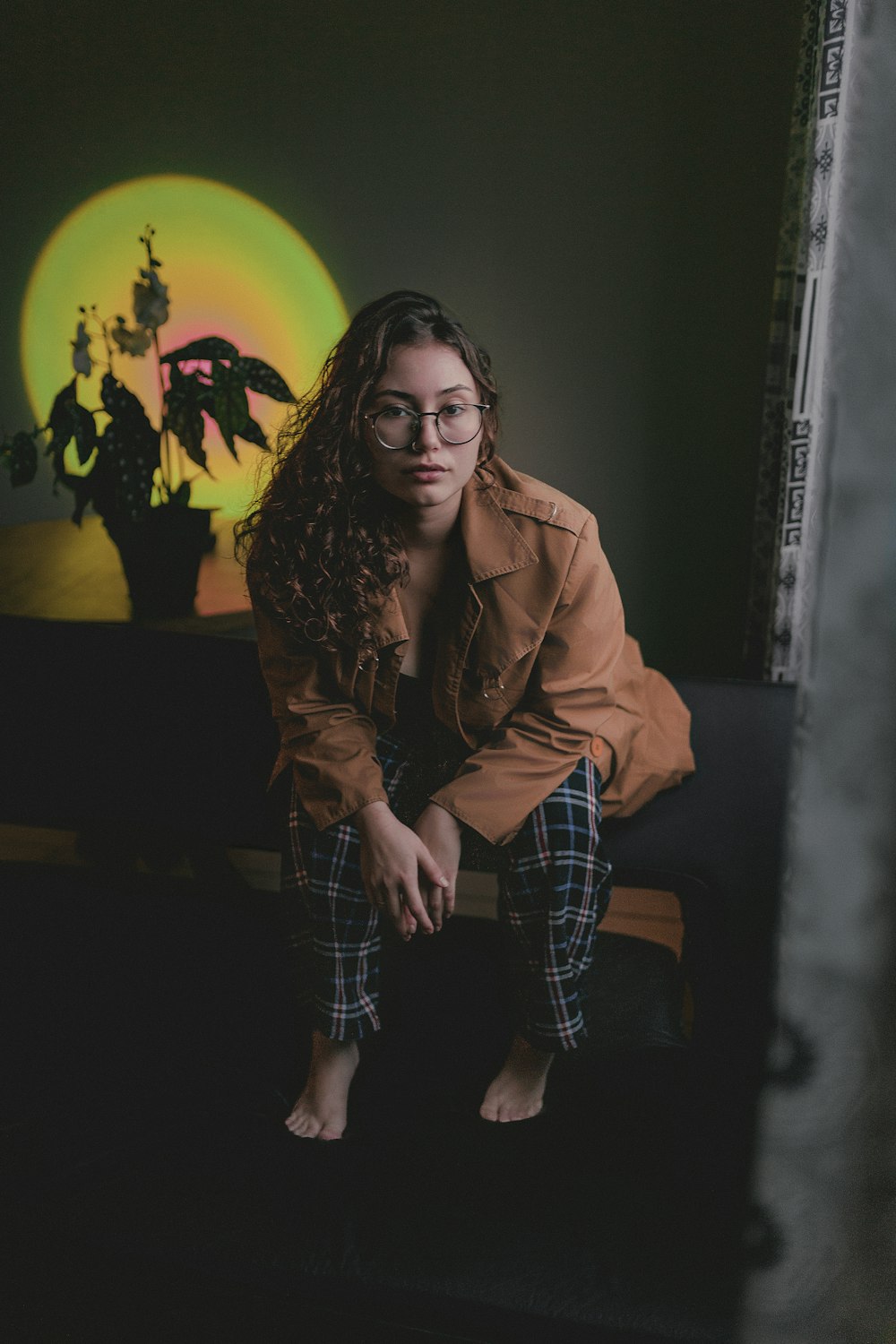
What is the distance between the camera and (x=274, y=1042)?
128cm

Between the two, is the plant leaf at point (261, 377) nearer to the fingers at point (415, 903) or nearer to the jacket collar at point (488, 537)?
the jacket collar at point (488, 537)

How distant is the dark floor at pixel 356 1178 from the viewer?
3.14 feet

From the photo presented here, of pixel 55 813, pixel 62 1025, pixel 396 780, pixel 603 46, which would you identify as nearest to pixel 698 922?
pixel 396 780

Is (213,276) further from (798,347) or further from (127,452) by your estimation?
(798,347)

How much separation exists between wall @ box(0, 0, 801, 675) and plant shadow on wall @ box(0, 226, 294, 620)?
0.84 m

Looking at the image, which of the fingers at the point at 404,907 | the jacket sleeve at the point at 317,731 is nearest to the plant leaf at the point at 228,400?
the jacket sleeve at the point at 317,731

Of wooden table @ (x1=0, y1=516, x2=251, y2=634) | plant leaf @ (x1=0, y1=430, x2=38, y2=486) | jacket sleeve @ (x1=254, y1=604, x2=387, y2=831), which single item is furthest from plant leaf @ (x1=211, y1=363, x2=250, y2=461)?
jacket sleeve @ (x1=254, y1=604, x2=387, y2=831)

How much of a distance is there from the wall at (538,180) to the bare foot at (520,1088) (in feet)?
4.44

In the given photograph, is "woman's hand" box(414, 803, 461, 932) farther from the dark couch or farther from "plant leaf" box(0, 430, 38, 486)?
"plant leaf" box(0, 430, 38, 486)

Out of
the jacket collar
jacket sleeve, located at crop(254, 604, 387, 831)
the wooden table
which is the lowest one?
jacket sleeve, located at crop(254, 604, 387, 831)

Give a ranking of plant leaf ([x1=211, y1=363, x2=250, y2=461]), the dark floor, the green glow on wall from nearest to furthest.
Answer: the dark floor
plant leaf ([x1=211, y1=363, x2=250, y2=461])
the green glow on wall

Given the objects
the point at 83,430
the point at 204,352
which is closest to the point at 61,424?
the point at 83,430

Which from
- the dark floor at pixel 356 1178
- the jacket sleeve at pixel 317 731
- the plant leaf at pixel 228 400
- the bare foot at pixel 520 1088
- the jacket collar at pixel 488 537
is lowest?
the dark floor at pixel 356 1178

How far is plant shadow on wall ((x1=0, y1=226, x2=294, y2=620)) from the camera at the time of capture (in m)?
1.59
